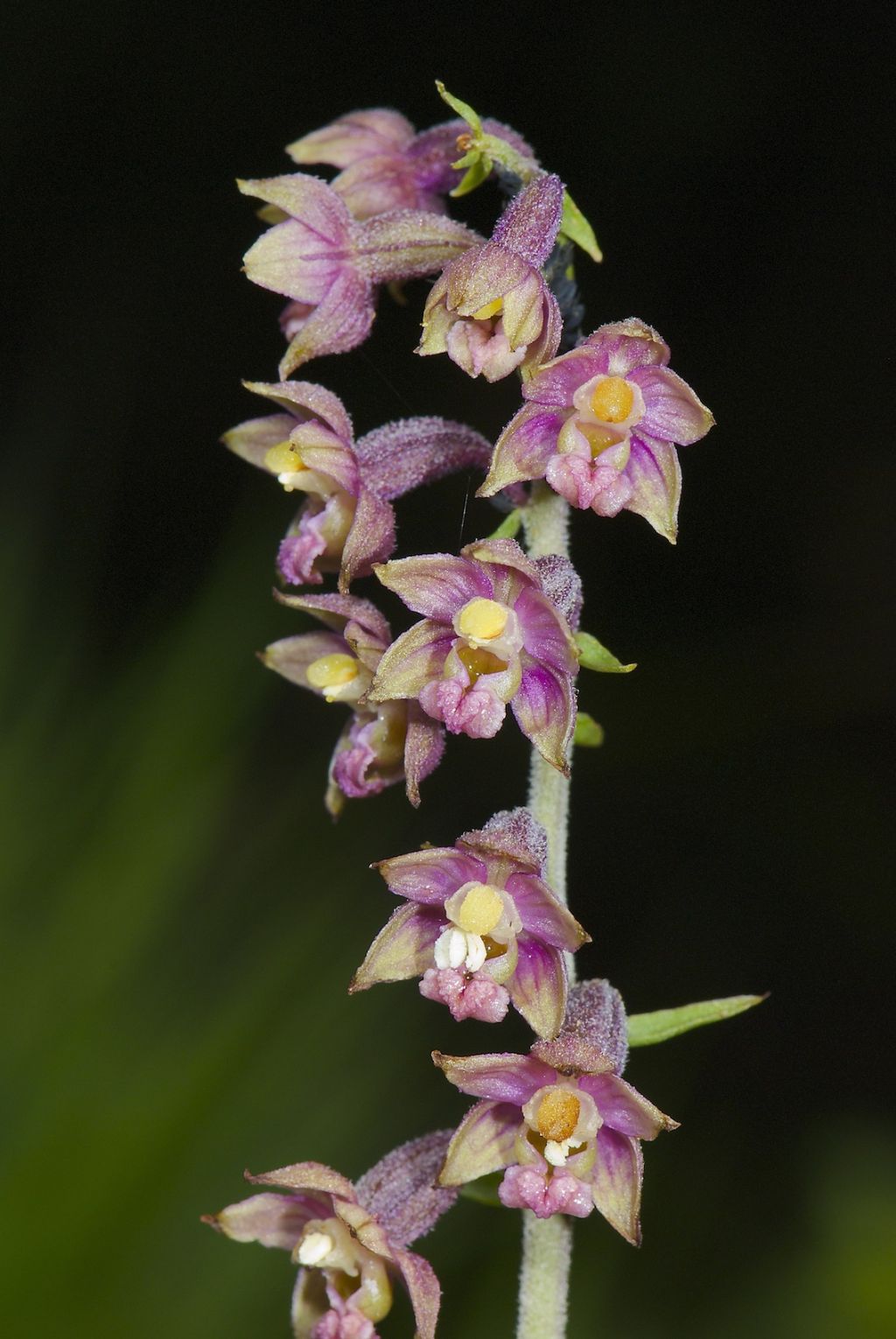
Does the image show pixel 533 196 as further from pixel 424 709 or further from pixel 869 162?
pixel 869 162

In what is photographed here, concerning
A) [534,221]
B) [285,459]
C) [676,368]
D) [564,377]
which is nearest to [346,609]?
[285,459]

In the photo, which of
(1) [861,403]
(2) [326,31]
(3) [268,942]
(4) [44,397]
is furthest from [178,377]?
(3) [268,942]

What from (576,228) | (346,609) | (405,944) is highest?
(576,228)

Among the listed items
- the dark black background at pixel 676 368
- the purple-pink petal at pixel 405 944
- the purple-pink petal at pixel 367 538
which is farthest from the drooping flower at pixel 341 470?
the dark black background at pixel 676 368

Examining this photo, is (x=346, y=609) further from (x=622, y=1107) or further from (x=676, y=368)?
(x=676, y=368)

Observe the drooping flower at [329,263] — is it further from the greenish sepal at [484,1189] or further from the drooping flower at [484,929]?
the greenish sepal at [484,1189]

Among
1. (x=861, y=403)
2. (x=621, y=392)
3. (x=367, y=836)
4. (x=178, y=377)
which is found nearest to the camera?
(x=621, y=392)

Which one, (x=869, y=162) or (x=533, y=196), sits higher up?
(x=869, y=162)
